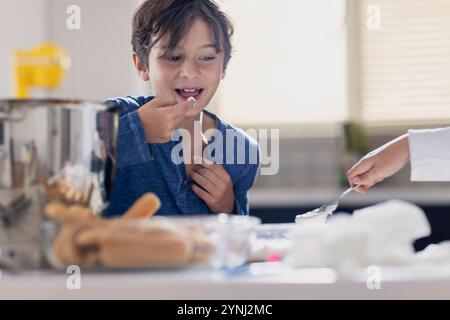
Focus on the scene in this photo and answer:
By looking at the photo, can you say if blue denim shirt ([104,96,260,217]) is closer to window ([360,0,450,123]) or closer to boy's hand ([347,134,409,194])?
boy's hand ([347,134,409,194])

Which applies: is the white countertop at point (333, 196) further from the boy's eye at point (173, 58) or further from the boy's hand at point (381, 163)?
the boy's hand at point (381, 163)

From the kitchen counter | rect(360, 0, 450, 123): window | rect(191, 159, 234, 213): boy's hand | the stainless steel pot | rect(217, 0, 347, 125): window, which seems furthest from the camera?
rect(360, 0, 450, 123): window

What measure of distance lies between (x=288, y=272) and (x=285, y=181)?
2634 mm

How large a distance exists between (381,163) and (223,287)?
73 cm

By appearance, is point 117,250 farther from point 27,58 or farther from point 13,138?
point 27,58

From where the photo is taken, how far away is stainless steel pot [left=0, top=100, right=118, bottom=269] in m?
0.73

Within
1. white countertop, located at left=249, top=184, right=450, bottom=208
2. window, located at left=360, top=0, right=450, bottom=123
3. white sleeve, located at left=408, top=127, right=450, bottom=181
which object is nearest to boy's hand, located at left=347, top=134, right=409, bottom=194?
white sleeve, located at left=408, top=127, right=450, bottom=181

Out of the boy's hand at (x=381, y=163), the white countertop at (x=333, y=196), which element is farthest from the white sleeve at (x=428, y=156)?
the white countertop at (x=333, y=196)

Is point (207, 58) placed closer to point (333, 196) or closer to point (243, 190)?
point (243, 190)

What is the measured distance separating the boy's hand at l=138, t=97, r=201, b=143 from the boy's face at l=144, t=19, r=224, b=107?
9cm

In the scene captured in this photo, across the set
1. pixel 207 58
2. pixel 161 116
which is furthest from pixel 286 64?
pixel 161 116

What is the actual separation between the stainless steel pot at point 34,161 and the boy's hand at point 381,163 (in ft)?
2.09

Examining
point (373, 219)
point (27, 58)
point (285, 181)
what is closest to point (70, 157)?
point (373, 219)

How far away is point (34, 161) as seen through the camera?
75cm
